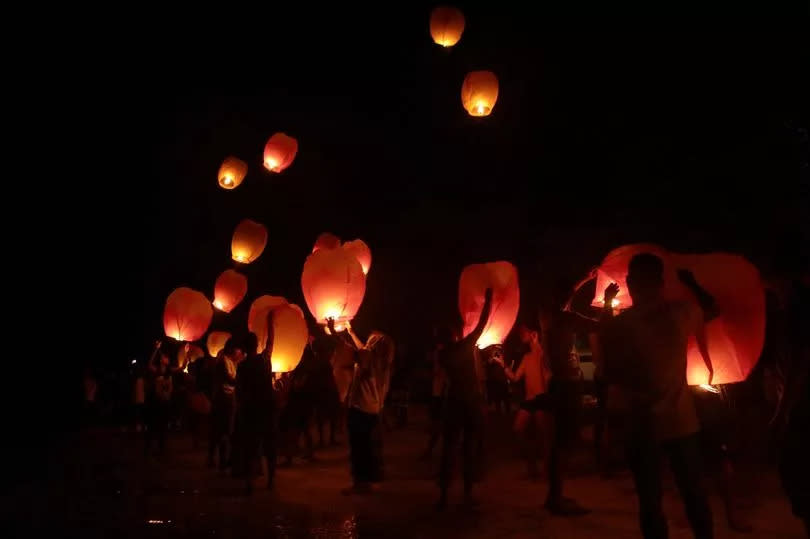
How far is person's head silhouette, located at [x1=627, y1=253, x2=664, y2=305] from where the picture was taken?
12.6ft

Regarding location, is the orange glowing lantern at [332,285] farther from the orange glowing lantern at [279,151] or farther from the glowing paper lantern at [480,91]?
the orange glowing lantern at [279,151]

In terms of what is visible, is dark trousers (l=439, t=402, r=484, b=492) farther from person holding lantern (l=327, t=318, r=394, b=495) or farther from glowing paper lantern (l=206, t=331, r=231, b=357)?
glowing paper lantern (l=206, t=331, r=231, b=357)

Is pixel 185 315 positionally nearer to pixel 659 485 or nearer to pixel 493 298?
pixel 493 298

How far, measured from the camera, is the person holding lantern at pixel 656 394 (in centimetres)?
369

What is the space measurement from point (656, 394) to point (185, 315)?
929 centimetres

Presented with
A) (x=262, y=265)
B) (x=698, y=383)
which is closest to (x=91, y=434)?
(x=262, y=265)

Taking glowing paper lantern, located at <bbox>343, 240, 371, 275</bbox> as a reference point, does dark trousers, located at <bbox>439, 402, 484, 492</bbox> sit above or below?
below

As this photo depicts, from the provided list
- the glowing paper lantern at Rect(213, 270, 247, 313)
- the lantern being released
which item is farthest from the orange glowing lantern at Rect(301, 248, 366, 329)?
the glowing paper lantern at Rect(213, 270, 247, 313)

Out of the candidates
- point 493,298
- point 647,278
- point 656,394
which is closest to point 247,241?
point 493,298

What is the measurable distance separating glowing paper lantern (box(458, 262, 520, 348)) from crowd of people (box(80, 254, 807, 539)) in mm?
467

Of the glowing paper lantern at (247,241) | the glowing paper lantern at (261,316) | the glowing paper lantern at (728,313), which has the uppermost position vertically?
the glowing paper lantern at (247,241)

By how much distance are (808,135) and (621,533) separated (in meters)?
12.7

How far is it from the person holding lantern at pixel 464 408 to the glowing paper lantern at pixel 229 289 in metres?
7.91

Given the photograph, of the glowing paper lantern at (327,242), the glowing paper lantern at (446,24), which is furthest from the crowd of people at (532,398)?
the glowing paper lantern at (446,24)
